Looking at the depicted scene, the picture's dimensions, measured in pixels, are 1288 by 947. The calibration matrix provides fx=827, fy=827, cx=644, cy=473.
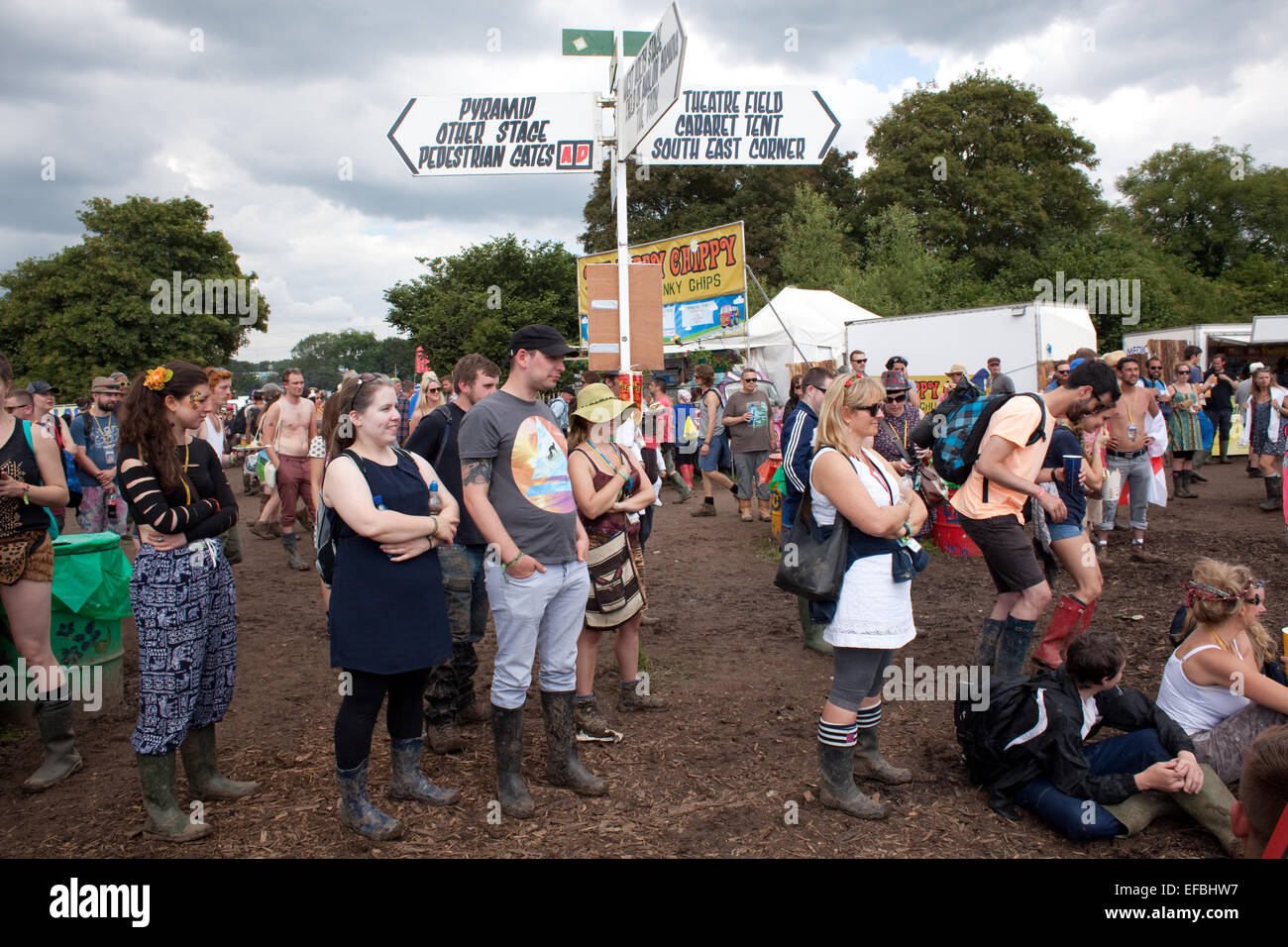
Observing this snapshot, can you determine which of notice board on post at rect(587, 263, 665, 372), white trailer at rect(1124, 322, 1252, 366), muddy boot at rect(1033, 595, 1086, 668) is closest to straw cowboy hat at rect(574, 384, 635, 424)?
notice board on post at rect(587, 263, 665, 372)

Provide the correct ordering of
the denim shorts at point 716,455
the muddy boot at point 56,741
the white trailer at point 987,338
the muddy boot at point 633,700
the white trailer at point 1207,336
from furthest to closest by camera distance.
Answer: the white trailer at point 1207,336
the white trailer at point 987,338
the denim shorts at point 716,455
the muddy boot at point 633,700
the muddy boot at point 56,741

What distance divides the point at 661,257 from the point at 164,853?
53.0ft

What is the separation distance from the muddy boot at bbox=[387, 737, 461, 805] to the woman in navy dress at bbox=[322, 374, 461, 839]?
0.21 metres

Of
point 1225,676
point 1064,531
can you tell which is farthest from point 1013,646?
point 1225,676

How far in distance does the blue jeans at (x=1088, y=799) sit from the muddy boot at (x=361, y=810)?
8.65ft

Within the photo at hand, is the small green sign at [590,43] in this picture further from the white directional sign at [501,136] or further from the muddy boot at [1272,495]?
the muddy boot at [1272,495]

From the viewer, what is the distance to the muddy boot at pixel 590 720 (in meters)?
4.34

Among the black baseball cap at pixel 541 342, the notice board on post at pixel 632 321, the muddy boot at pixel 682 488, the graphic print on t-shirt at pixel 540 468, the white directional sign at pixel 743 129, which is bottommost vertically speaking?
the muddy boot at pixel 682 488

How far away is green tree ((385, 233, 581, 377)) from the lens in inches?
1241

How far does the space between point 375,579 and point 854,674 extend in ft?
6.39

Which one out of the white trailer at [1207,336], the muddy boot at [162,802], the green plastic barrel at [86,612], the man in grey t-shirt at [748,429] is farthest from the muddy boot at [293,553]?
the white trailer at [1207,336]

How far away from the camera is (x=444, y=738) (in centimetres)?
426

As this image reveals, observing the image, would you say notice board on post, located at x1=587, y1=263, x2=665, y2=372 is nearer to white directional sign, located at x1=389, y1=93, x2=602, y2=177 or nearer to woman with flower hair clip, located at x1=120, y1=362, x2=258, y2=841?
white directional sign, located at x1=389, y1=93, x2=602, y2=177
